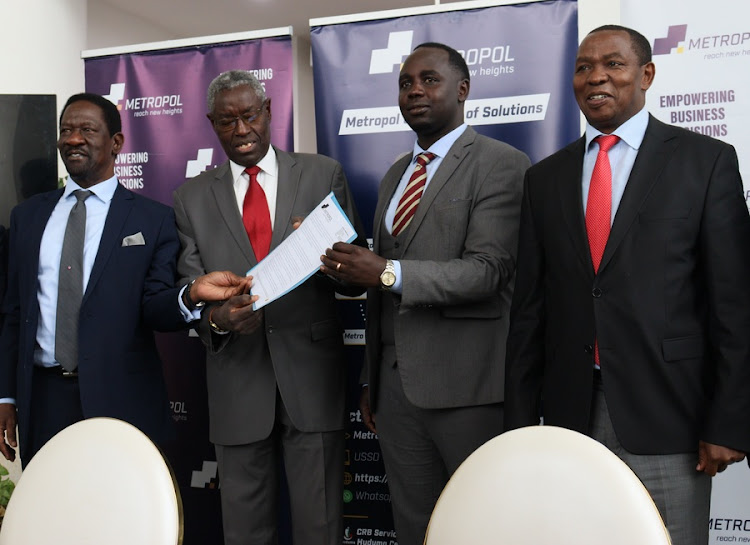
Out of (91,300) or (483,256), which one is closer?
(483,256)

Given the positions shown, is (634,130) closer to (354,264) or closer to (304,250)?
(354,264)

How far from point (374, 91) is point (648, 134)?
1.71m

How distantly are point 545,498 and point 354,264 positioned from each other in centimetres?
108

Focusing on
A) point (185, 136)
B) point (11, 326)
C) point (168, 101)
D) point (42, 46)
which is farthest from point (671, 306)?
point (42, 46)

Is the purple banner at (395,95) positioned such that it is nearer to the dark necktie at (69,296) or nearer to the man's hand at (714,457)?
the dark necktie at (69,296)

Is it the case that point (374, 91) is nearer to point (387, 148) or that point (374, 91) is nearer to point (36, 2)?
point (387, 148)

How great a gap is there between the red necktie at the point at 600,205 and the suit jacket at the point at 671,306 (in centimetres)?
3

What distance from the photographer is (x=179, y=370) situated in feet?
12.0

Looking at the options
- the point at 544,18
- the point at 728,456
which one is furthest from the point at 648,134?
the point at 544,18

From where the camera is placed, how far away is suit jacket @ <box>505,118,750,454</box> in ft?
5.80

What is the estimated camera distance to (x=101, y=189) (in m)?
2.58

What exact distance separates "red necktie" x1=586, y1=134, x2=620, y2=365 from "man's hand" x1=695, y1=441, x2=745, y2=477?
335 millimetres

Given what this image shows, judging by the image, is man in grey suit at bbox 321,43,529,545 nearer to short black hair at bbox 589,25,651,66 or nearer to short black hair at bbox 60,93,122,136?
short black hair at bbox 589,25,651,66

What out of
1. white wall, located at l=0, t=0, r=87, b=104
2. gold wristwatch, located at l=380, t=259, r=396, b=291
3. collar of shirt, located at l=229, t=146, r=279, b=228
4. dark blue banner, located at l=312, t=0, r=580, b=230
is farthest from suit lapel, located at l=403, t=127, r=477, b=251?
white wall, located at l=0, t=0, r=87, b=104
